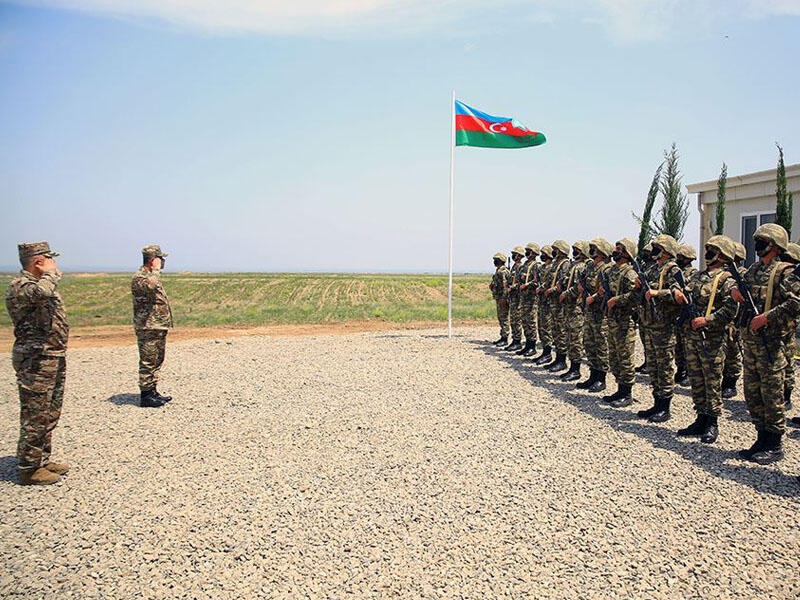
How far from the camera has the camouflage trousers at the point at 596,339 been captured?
7.92 metres

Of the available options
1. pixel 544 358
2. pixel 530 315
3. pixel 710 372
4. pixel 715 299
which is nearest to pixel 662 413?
pixel 710 372

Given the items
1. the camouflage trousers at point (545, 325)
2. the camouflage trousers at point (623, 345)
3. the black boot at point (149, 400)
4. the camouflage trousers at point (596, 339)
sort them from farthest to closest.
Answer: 1. the camouflage trousers at point (545, 325)
2. the camouflage trousers at point (596, 339)
3. the black boot at point (149, 400)
4. the camouflage trousers at point (623, 345)

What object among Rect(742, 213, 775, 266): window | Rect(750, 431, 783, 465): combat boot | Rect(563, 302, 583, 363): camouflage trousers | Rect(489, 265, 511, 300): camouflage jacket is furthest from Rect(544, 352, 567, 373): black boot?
Rect(742, 213, 775, 266): window

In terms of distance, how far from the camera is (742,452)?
533 centimetres

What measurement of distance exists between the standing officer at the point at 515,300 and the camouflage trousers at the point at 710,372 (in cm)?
557

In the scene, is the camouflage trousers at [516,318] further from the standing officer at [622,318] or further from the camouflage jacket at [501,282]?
the standing officer at [622,318]

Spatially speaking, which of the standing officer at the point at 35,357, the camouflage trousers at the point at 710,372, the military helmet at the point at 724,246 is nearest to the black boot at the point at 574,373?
the camouflage trousers at the point at 710,372

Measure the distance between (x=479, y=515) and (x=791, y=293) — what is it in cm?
332

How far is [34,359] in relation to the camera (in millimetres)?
4922

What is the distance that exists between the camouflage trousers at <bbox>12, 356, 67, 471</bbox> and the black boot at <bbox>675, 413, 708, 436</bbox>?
616 centimetres

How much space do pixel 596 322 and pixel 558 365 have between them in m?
2.19

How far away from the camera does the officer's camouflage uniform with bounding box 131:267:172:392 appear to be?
23.8ft

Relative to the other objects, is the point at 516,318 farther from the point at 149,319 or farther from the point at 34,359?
the point at 34,359

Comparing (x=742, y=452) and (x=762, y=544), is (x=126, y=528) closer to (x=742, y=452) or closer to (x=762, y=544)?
(x=762, y=544)
